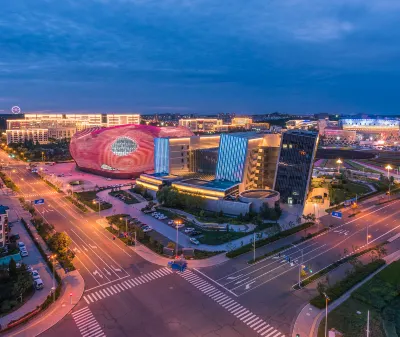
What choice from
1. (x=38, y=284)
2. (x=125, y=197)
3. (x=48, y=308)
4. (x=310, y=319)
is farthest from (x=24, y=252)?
(x=310, y=319)

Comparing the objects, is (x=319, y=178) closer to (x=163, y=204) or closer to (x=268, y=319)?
(x=163, y=204)

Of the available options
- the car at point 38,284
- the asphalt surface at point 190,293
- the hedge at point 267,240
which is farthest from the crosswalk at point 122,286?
the hedge at point 267,240

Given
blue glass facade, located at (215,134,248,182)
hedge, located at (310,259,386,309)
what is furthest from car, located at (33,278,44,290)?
blue glass facade, located at (215,134,248,182)

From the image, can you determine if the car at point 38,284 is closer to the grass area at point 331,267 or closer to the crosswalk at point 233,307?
the crosswalk at point 233,307

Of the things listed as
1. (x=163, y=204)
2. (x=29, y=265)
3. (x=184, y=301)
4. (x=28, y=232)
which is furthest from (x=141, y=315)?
(x=163, y=204)

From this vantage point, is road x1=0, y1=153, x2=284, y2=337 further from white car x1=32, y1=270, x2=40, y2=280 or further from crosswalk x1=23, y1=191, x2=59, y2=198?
crosswalk x1=23, y1=191, x2=59, y2=198

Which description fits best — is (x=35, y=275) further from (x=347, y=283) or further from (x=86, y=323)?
(x=347, y=283)
